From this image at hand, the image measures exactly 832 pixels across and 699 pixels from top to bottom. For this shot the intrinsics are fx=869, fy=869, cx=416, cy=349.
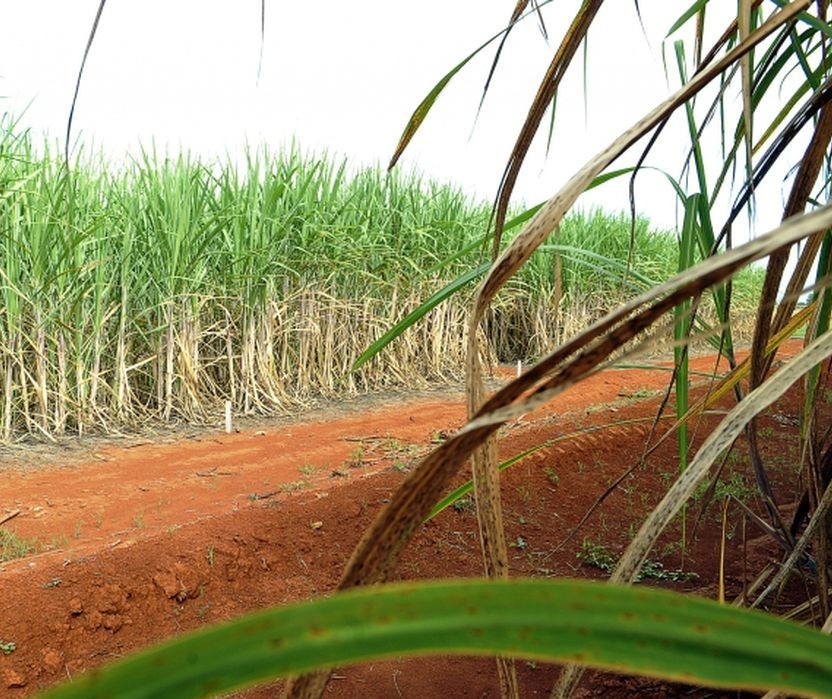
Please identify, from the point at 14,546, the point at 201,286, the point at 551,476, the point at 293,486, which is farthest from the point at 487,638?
the point at 201,286

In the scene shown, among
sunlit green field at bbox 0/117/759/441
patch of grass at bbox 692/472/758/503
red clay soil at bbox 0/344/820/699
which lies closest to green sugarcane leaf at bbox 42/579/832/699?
red clay soil at bbox 0/344/820/699

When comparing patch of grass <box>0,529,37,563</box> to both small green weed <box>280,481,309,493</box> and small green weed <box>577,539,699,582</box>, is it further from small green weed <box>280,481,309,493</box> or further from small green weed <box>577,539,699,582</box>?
small green weed <box>577,539,699,582</box>

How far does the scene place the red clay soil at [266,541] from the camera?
1988mm

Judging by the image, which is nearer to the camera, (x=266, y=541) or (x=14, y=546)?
(x=266, y=541)

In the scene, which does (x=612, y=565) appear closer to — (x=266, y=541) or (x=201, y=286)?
(x=266, y=541)

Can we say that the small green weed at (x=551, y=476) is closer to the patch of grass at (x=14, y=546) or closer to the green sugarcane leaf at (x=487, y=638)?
the patch of grass at (x=14, y=546)

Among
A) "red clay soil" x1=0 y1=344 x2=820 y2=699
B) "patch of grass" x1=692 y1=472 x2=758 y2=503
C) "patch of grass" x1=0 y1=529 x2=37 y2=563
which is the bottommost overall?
"patch of grass" x1=0 y1=529 x2=37 y2=563

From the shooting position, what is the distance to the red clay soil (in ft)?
6.52

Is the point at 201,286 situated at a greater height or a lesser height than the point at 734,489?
greater

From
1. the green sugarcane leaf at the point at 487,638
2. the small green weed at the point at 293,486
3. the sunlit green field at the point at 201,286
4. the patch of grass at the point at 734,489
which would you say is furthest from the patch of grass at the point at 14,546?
the green sugarcane leaf at the point at 487,638

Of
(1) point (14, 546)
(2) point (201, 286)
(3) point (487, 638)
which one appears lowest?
(1) point (14, 546)

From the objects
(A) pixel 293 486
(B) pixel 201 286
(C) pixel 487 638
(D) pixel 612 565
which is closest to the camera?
(C) pixel 487 638

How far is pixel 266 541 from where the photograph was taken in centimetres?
246

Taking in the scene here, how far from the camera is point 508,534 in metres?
2.64
